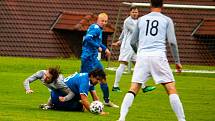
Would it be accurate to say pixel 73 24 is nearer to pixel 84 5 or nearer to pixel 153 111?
pixel 84 5

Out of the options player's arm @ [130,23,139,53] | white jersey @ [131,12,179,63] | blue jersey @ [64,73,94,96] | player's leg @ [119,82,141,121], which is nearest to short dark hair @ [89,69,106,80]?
blue jersey @ [64,73,94,96]

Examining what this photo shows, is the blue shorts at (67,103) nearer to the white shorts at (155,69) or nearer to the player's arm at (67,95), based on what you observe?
the player's arm at (67,95)

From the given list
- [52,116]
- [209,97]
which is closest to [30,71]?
[209,97]

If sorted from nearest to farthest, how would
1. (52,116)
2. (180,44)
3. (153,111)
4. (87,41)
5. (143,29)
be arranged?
(143,29) < (52,116) < (153,111) < (87,41) < (180,44)

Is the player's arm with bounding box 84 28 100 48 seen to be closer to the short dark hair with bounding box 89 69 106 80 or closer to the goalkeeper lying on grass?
the goalkeeper lying on grass

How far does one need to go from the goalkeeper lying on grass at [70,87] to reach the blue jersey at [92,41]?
58.0 inches

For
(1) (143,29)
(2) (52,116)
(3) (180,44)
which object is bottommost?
(3) (180,44)

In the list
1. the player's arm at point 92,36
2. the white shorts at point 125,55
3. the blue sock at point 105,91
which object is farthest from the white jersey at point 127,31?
the blue sock at point 105,91

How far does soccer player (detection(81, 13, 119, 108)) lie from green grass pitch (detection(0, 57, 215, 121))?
1.64 ft

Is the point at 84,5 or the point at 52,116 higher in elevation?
the point at 52,116

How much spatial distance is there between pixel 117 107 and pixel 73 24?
2409 cm

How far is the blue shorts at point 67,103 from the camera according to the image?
16109mm

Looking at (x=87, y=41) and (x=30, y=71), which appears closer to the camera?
(x=87, y=41)

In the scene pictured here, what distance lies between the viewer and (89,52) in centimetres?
1789
